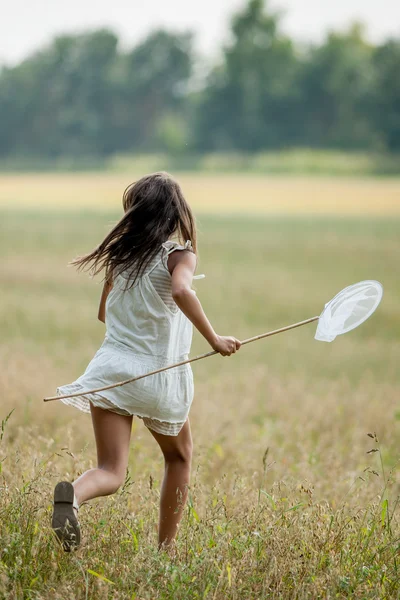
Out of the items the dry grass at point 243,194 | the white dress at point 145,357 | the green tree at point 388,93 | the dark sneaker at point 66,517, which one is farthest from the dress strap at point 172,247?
the green tree at point 388,93

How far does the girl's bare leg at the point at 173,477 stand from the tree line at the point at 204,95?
74695 millimetres

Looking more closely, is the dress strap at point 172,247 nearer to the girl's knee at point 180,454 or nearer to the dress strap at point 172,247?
the dress strap at point 172,247

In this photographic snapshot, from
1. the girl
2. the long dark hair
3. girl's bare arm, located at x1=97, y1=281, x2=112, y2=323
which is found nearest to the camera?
the girl

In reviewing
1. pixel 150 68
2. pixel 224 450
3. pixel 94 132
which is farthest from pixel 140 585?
pixel 150 68

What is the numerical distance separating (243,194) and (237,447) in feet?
145

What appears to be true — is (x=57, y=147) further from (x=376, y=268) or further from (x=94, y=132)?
(x=376, y=268)

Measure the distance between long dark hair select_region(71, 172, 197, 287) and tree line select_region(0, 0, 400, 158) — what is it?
244 feet

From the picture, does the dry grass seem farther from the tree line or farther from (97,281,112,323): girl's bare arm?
(97,281,112,323): girl's bare arm

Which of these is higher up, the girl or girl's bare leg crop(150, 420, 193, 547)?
the girl

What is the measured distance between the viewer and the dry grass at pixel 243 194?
140 feet

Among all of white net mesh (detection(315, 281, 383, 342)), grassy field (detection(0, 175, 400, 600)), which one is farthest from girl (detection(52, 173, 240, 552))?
white net mesh (detection(315, 281, 383, 342))

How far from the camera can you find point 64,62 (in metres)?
111

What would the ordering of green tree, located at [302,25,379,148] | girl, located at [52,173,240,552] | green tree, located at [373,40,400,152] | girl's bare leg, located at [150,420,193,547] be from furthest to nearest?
green tree, located at [302,25,379,148], green tree, located at [373,40,400,152], girl's bare leg, located at [150,420,193,547], girl, located at [52,173,240,552]

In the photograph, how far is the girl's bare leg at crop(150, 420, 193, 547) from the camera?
12.1 ft
